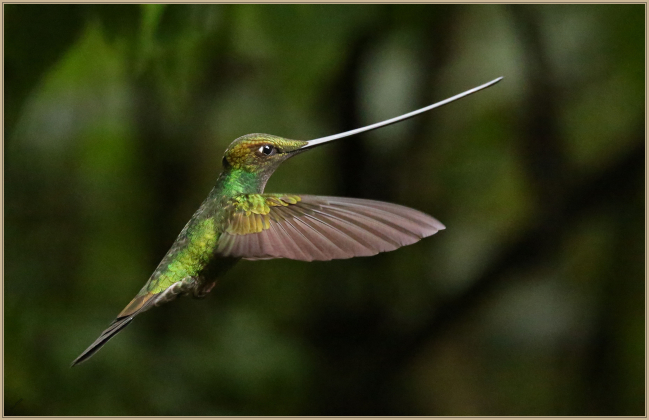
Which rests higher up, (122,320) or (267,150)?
(267,150)

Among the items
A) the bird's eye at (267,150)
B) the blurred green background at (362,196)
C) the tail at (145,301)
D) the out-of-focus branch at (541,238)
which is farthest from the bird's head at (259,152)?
the out-of-focus branch at (541,238)

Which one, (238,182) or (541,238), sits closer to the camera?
(238,182)

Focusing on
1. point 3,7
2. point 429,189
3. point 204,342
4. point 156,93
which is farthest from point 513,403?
point 3,7

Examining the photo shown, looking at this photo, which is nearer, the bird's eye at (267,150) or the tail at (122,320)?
the tail at (122,320)

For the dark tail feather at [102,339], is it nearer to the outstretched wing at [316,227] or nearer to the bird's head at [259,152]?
the outstretched wing at [316,227]

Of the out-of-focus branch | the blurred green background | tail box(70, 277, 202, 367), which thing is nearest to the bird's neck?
tail box(70, 277, 202, 367)

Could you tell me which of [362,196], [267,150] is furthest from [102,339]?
[362,196]

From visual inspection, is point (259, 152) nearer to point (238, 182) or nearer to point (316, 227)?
point (238, 182)
